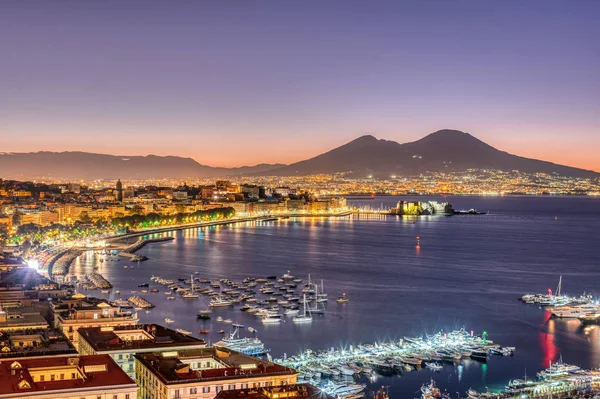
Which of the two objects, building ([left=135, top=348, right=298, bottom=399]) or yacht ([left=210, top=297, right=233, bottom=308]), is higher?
building ([left=135, top=348, right=298, bottom=399])

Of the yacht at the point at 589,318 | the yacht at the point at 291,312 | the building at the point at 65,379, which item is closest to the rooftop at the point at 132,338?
the building at the point at 65,379

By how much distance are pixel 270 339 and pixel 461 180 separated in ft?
528

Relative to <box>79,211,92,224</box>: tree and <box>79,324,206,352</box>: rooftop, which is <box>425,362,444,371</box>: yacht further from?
<box>79,211,92,224</box>: tree

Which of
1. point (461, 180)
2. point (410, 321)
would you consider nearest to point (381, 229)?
point (410, 321)

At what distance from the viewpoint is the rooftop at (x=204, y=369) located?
10602 mm

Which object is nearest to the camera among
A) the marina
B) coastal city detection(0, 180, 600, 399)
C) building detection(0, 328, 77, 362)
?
coastal city detection(0, 180, 600, 399)

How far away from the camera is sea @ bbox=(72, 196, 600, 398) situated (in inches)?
748

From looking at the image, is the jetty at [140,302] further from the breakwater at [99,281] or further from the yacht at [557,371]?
the yacht at [557,371]

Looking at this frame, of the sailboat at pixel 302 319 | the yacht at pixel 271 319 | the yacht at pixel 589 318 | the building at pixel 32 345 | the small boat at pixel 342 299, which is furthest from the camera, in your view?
the small boat at pixel 342 299

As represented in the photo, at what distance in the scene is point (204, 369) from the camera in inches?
445

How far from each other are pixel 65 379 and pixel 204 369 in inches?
86.4

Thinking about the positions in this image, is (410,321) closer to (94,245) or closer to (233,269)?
(233,269)

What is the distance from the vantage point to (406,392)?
15.5 metres

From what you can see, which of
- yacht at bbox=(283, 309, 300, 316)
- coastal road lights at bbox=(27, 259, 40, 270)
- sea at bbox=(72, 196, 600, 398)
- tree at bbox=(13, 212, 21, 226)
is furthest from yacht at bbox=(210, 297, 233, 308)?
tree at bbox=(13, 212, 21, 226)
